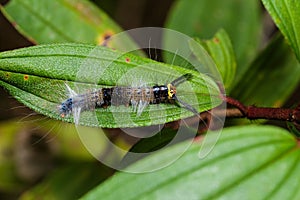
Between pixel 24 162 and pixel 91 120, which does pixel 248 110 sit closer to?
pixel 91 120

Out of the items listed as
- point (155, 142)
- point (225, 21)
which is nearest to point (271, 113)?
point (155, 142)

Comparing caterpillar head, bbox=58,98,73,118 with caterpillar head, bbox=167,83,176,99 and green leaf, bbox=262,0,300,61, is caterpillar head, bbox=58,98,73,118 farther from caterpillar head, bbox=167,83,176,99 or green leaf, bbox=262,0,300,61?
green leaf, bbox=262,0,300,61

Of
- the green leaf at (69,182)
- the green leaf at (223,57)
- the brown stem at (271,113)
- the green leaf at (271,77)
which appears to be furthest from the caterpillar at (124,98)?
the green leaf at (69,182)

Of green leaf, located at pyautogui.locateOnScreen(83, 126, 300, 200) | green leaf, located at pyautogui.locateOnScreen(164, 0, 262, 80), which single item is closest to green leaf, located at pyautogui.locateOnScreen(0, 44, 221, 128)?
green leaf, located at pyautogui.locateOnScreen(83, 126, 300, 200)

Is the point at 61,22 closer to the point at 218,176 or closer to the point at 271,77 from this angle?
the point at 271,77

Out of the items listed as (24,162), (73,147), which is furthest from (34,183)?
(73,147)
